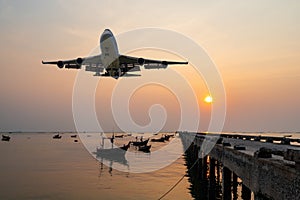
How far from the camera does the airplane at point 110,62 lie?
44.2m

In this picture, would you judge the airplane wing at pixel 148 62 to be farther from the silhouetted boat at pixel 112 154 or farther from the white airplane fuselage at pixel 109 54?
the silhouetted boat at pixel 112 154

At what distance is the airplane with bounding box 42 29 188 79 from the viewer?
1740 inches

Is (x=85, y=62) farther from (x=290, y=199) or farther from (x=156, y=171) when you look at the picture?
(x=290, y=199)

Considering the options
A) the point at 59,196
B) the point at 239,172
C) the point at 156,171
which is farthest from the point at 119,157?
the point at 239,172

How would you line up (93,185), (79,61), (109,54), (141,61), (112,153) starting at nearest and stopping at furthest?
(141,61)
(109,54)
(79,61)
(93,185)
(112,153)

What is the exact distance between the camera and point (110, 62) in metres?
43.7

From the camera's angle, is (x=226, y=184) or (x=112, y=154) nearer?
(x=226, y=184)

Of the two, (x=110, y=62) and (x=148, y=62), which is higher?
(x=148, y=62)

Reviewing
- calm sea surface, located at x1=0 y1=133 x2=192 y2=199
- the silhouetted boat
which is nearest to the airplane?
calm sea surface, located at x1=0 y1=133 x2=192 y2=199

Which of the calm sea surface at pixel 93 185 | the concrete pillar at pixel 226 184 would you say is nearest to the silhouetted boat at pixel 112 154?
the calm sea surface at pixel 93 185

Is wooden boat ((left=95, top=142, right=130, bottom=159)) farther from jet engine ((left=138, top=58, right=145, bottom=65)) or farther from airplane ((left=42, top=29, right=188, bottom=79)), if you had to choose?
jet engine ((left=138, top=58, right=145, bottom=65))

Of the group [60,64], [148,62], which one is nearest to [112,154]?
[148,62]

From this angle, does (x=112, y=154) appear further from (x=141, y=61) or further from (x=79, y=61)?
(x=141, y=61)

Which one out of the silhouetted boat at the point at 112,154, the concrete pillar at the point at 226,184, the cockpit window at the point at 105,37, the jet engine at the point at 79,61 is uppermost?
the cockpit window at the point at 105,37
